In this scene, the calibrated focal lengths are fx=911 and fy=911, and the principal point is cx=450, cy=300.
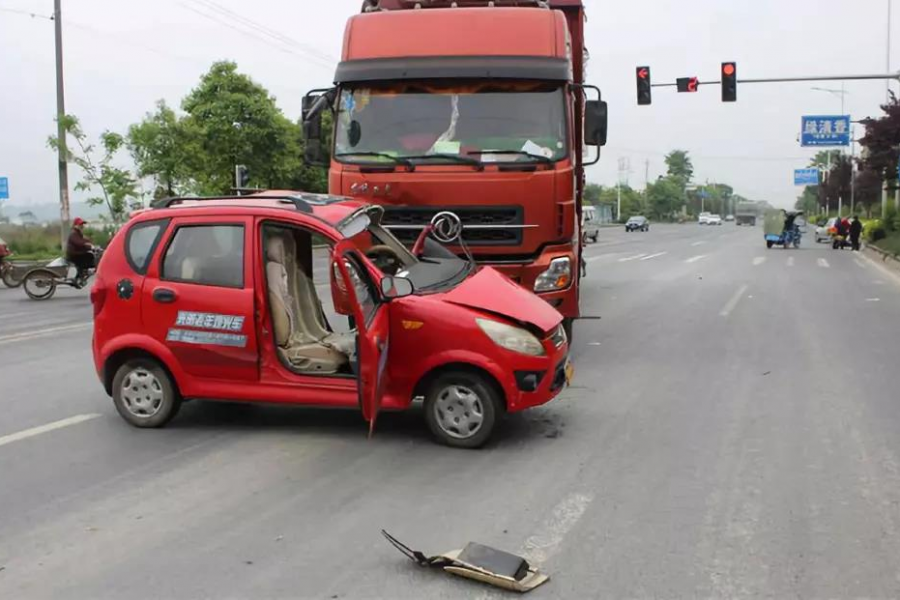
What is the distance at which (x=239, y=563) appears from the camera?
438cm

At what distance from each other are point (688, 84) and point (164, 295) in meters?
26.3

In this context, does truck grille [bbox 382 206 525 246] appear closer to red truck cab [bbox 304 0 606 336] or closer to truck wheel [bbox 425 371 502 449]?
red truck cab [bbox 304 0 606 336]

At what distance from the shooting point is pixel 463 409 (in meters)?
6.34

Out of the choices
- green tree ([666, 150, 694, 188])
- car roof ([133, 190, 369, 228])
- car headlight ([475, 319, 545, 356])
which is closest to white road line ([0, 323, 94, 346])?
car roof ([133, 190, 369, 228])

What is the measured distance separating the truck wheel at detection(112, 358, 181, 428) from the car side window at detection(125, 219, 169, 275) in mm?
725

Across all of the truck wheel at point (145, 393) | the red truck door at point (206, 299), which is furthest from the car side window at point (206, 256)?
the truck wheel at point (145, 393)

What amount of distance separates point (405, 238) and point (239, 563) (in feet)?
15.9

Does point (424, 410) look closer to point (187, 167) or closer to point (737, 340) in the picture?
point (737, 340)

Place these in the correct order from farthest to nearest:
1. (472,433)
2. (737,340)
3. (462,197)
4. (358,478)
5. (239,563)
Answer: (737,340) → (462,197) → (472,433) → (358,478) → (239,563)

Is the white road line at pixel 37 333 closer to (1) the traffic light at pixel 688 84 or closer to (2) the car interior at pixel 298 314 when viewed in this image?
(2) the car interior at pixel 298 314

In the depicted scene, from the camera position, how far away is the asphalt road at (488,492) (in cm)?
421

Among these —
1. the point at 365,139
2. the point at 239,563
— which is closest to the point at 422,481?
the point at 239,563

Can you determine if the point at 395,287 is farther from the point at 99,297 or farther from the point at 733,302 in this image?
the point at 733,302

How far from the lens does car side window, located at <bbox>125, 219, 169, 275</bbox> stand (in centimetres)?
687
